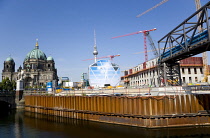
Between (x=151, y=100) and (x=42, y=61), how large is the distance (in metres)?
189

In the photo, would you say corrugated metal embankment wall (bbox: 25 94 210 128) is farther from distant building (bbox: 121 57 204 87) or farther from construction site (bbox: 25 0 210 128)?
distant building (bbox: 121 57 204 87)

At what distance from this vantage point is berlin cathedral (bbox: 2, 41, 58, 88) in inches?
7023

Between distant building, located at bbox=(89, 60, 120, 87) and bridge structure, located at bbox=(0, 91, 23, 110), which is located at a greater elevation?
distant building, located at bbox=(89, 60, 120, 87)

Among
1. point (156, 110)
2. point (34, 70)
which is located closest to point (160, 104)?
point (156, 110)

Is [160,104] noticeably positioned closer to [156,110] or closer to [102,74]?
[156,110]

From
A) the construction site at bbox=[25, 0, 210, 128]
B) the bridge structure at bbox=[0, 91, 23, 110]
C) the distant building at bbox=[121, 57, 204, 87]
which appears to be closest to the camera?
the construction site at bbox=[25, 0, 210, 128]

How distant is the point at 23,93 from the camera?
57625 mm

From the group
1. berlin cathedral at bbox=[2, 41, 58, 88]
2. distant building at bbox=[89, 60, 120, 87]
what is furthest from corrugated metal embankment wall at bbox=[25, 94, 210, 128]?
berlin cathedral at bbox=[2, 41, 58, 88]

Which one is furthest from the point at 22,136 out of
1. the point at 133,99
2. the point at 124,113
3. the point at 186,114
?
the point at 186,114

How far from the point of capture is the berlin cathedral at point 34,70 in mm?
178375

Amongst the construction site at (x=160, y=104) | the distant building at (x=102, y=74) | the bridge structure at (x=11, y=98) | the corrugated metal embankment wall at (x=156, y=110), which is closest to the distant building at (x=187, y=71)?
the distant building at (x=102, y=74)

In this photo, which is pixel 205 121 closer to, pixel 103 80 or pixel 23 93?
pixel 23 93

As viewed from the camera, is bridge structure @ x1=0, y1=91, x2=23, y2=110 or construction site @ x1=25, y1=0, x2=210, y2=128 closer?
construction site @ x1=25, y1=0, x2=210, y2=128

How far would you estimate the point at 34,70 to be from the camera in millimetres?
181500
